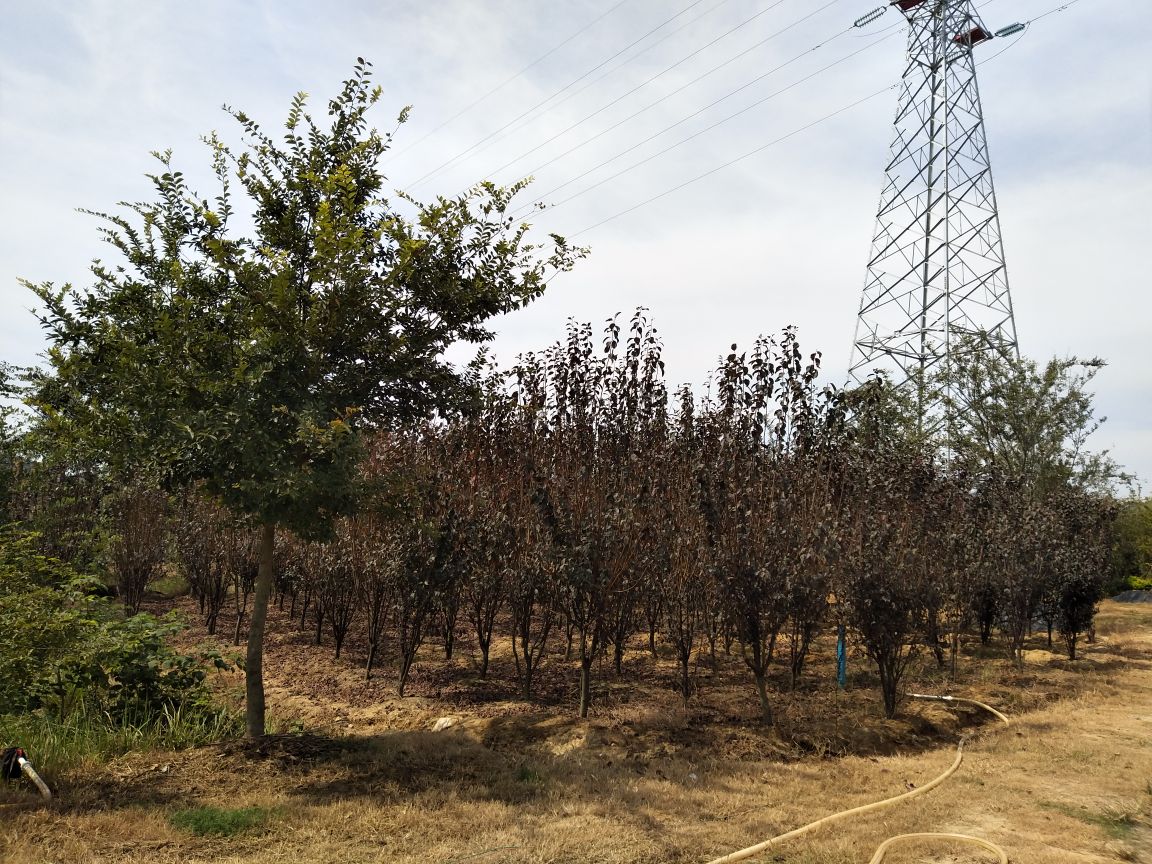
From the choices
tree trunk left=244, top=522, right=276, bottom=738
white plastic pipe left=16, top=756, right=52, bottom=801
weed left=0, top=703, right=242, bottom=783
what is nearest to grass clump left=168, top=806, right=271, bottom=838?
white plastic pipe left=16, top=756, right=52, bottom=801

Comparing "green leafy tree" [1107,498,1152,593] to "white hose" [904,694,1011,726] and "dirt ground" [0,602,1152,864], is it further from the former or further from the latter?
"white hose" [904,694,1011,726]

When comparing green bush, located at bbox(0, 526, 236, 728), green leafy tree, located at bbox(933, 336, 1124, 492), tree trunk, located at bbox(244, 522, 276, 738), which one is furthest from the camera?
green leafy tree, located at bbox(933, 336, 1124, 492)

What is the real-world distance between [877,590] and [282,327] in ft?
23.4

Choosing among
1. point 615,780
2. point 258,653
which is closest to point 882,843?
point 615,780

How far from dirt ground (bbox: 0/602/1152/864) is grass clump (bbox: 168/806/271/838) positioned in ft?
0.24

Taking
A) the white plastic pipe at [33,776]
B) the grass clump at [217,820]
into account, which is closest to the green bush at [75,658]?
the white plastic pipe at [33,776]

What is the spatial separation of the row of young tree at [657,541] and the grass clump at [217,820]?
2.31 m

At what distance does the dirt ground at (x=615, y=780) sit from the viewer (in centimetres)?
493

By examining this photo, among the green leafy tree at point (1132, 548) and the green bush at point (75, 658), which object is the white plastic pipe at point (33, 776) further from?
the green leafy tree at point (1132, 548)

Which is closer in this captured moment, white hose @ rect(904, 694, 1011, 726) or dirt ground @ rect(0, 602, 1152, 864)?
dirt ground @ rect(0, 602, 1152, 864)

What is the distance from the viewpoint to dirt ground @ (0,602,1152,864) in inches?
194

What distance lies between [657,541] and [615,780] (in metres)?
3.58

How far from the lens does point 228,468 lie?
6.41 m


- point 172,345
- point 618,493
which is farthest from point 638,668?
point 172,345
